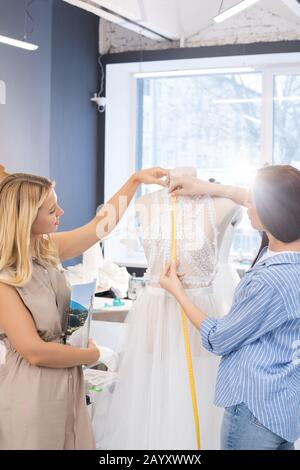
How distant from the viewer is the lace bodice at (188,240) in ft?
7.14

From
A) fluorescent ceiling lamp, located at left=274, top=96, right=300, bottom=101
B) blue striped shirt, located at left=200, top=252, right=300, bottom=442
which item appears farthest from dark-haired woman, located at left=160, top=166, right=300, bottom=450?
fluorescent ceiling lamp, located at left=274, top=96, right=300, bottom=101

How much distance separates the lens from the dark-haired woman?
60.6 inches

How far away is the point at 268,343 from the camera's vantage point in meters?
1.58

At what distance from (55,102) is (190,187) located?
9.57 feet

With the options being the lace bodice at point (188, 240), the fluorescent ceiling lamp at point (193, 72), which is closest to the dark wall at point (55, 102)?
the fluorescent ceiling lamp at point (193, 72)

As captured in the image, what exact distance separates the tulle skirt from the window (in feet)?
10.5

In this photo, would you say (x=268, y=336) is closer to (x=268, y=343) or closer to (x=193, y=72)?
(x=268, y=343)

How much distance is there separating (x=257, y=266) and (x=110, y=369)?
142 cm

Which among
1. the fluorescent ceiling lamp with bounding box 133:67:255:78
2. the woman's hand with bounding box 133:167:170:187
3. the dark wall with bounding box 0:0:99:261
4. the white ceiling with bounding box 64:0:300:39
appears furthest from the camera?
the fluorescent ceiling lamp with bounding box 133:67:255:78

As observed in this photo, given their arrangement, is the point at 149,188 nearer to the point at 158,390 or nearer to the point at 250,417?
the point at 158,390

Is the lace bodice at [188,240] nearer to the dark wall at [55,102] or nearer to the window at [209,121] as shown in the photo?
the dark wall at [55,102]

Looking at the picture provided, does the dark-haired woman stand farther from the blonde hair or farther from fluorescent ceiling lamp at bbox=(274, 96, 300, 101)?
fluorescent ceiling lamp at bbox=(274, 96, 300, 101)

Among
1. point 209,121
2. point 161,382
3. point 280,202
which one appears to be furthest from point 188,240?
point 209,121

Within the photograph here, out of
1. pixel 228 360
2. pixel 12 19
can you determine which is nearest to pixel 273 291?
pixel 228 360
